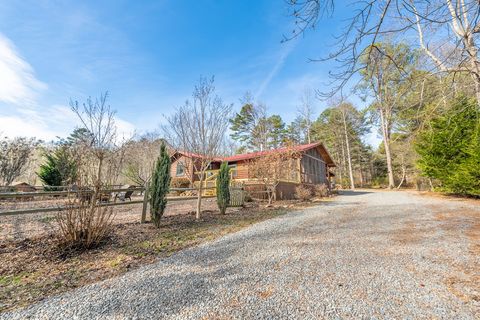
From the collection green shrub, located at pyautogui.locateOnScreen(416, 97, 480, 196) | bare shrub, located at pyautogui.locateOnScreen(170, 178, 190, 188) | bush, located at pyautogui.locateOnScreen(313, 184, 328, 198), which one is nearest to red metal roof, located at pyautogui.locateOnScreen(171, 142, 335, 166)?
bush, located at pyautogui.locateOnScreen(313, 184, 328, 198)

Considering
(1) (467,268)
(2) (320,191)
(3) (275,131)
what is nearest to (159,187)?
(1) (467,268)

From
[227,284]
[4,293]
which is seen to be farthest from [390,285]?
[4,293]

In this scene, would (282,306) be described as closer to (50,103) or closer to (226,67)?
(226,67)

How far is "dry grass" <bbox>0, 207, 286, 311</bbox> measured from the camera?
2.58 metres

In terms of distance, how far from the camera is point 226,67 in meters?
10.1

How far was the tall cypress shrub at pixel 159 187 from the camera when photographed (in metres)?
5.84

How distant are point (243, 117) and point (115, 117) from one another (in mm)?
22460

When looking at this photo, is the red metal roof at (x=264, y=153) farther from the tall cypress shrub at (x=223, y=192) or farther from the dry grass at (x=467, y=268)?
the dry grass at (x=467, y=268)

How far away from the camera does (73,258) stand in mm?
3635

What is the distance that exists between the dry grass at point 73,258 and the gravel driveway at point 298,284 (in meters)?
0.34

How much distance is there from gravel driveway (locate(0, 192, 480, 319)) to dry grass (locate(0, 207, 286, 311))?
344mm

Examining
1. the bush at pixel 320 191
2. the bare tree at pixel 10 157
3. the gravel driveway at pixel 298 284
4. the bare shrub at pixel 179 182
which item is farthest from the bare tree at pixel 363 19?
the bare tree at pixel 10 157

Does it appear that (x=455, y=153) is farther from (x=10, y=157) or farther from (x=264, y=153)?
(x=10, y=157)

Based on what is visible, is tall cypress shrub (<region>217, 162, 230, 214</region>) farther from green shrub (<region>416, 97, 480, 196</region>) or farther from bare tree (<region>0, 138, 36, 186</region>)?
bare tree (<region>0, 138, 36, 186</region>)
